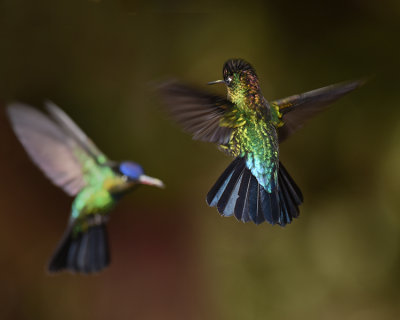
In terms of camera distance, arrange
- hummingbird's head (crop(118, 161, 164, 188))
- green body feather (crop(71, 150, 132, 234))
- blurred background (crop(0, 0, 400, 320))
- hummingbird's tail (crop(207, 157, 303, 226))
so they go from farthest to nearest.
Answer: blurred background (crop(0, 0, 400, 320)) → green body feather (crop(71, 150, 132, 234)) → hummingbird's head (crop(118, 161, 164, 188)) → hummingbird's tail (crop(207, 157, 303, 226))

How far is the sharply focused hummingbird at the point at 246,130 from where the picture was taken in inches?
16.4

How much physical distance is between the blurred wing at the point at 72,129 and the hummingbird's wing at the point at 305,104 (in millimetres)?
284

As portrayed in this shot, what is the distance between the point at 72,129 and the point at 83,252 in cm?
21

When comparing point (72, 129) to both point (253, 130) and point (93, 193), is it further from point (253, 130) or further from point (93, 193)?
point (253, 130)

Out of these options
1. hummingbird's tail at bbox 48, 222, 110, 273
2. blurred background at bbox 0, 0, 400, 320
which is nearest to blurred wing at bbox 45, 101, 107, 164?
hummingbird's tail at bbox 48, 222, 110, 273

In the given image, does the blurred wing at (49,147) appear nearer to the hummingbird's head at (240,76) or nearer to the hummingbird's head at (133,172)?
the hummingbird's head at (133,172)

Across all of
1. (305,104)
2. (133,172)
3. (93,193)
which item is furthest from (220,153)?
(305,104)

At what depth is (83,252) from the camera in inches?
31.9

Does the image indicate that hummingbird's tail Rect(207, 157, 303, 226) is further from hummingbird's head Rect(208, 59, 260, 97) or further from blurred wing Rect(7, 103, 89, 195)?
blurred wing Rect(7, 103, 89, 195)

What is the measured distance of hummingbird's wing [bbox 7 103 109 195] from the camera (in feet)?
2.26

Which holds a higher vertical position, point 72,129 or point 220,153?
point 220,153

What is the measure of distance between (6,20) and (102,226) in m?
1.65

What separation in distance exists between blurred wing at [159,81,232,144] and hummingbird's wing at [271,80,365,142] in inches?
3.0

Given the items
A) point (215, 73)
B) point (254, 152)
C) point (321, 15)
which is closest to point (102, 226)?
point (254, 152)
